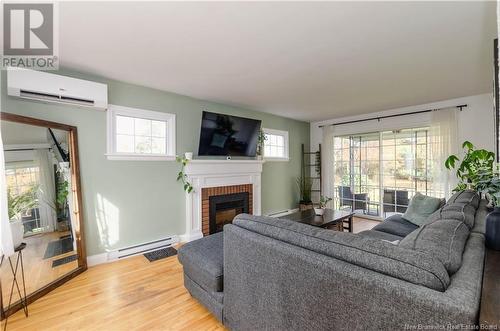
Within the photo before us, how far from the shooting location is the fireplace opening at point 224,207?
371 centimetres

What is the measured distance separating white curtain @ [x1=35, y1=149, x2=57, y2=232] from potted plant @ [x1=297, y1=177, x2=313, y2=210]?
172 inches

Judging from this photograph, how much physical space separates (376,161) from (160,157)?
4314 mm

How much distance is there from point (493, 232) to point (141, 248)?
3.43 metres

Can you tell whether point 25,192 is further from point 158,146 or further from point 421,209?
point 421,209

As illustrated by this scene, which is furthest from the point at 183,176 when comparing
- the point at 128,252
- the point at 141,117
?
the point at 128,252

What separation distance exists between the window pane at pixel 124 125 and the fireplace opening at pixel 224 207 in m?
1.58

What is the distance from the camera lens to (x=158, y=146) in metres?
3.33

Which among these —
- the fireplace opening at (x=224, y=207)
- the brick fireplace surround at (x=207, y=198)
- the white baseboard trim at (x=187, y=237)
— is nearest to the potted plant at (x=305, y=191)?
the fireplace opening at (x=224, y=207)

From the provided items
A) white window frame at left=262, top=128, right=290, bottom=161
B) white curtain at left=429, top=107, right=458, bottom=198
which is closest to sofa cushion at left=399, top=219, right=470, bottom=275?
white curtain at left=429, top=107, right=458, bottom=198

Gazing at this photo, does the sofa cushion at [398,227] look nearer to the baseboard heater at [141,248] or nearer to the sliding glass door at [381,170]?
the sliding glass door at [381,170]

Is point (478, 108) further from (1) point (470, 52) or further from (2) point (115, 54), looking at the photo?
(2) point (115, 54)

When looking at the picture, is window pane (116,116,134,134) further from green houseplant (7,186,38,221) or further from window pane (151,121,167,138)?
green houseplant (7,186,38,221)

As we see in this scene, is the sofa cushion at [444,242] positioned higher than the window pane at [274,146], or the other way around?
the window pane at [274,146]

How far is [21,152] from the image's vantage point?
6.77ft
